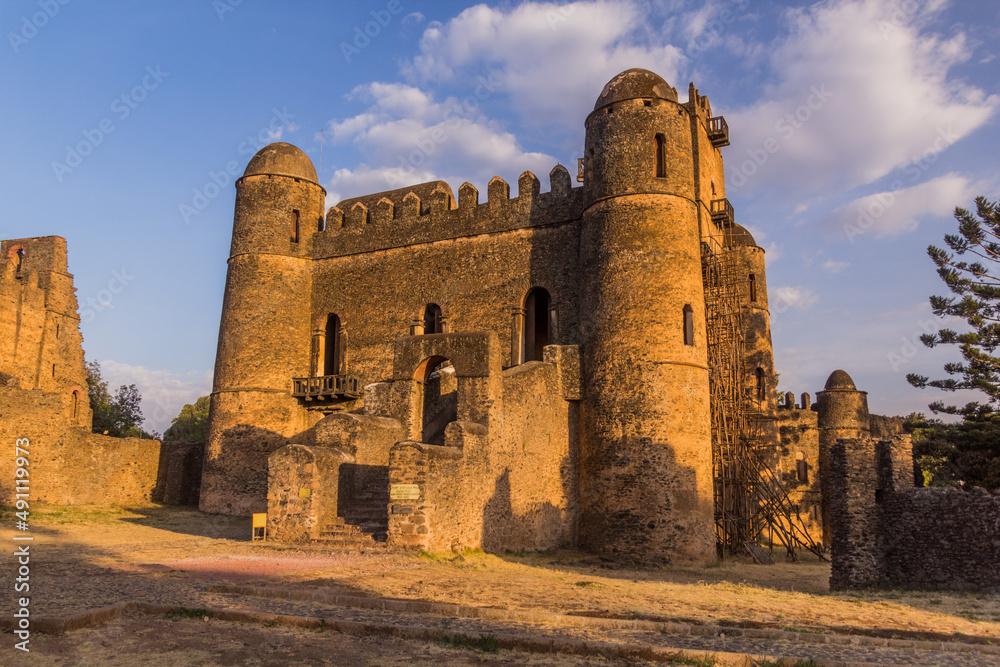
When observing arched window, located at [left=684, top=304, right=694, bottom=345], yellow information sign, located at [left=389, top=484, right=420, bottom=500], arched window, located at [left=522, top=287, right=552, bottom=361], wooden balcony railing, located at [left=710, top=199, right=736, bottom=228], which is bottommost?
yellow information sign, located at [left=389, top=484, right=420, bottom=500]

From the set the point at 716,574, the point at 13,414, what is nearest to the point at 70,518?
the point at 13,414

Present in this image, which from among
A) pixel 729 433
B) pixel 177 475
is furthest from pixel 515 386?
pixel 177 475

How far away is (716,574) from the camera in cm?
1524

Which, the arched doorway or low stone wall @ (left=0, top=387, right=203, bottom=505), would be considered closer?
the arched doorway

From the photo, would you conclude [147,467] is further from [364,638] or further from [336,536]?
[364,638]

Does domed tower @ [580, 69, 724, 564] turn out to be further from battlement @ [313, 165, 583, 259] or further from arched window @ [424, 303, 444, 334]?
arched window @ [424, 303, 444, 334]

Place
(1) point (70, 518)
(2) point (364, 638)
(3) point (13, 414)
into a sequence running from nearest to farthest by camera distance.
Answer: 1. (2) point (364, 638)
2. (1) point (70, 518)
3. (3) point (13, 414)

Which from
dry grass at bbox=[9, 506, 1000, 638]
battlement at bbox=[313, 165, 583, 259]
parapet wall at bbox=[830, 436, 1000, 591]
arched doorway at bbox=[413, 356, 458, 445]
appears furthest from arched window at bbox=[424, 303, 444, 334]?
parapet wall at bbox=[830, 436, 1000, 591]

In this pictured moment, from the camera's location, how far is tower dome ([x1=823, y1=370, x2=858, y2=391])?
2672cm

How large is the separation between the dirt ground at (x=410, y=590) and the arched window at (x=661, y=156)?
9453 mm

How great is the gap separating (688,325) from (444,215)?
8.35 metres

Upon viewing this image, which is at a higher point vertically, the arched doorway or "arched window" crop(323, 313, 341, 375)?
"arched window" crop(323, 313, 341, 375)

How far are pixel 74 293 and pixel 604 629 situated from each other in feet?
92.1

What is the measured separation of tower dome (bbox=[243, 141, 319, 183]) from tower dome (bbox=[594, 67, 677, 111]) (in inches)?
398
